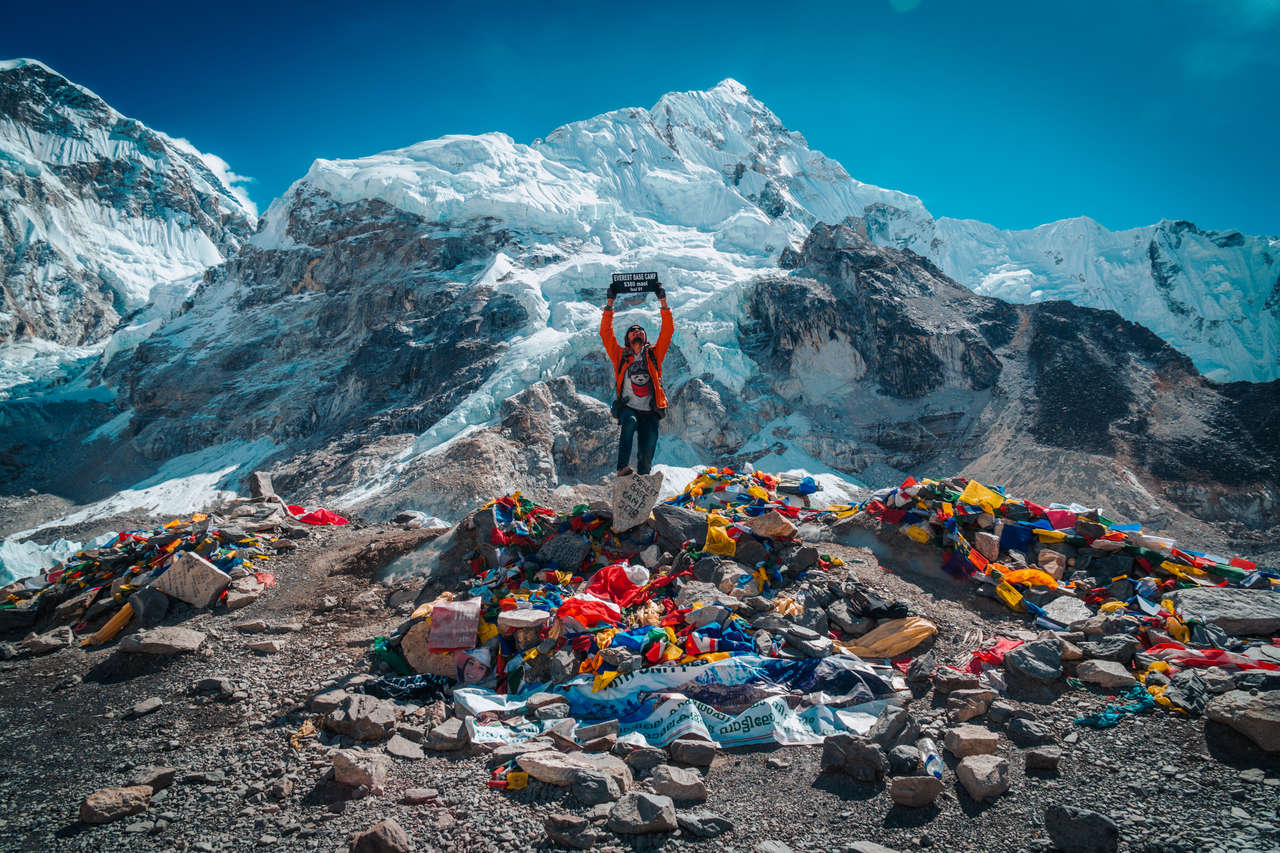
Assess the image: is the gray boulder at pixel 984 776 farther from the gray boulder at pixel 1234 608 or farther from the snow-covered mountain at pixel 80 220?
the snow-covered mountain at pixel 80 220

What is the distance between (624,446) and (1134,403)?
151 ft

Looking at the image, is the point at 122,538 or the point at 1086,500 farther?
the point at 1086,500

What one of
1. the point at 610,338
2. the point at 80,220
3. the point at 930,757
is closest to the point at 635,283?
the point at 610,338

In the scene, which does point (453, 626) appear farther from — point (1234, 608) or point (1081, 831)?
point (1234, 608)

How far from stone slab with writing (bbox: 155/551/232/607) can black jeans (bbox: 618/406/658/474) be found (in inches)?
185

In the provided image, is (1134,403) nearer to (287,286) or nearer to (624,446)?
(624,446)

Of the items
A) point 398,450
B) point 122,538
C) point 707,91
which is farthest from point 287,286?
point 707,91

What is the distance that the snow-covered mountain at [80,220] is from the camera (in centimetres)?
7281

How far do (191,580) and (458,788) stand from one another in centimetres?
498

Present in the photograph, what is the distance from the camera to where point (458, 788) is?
325 centimetres

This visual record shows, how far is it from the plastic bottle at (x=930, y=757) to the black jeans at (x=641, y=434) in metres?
4.45

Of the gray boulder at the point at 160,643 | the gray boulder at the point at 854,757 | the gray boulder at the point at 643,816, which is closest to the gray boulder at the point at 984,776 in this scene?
the gray boulder at the point at 854,757

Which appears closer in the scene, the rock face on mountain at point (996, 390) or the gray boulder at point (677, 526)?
the gray boulder at point (677, 526)

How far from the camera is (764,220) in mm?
75938
